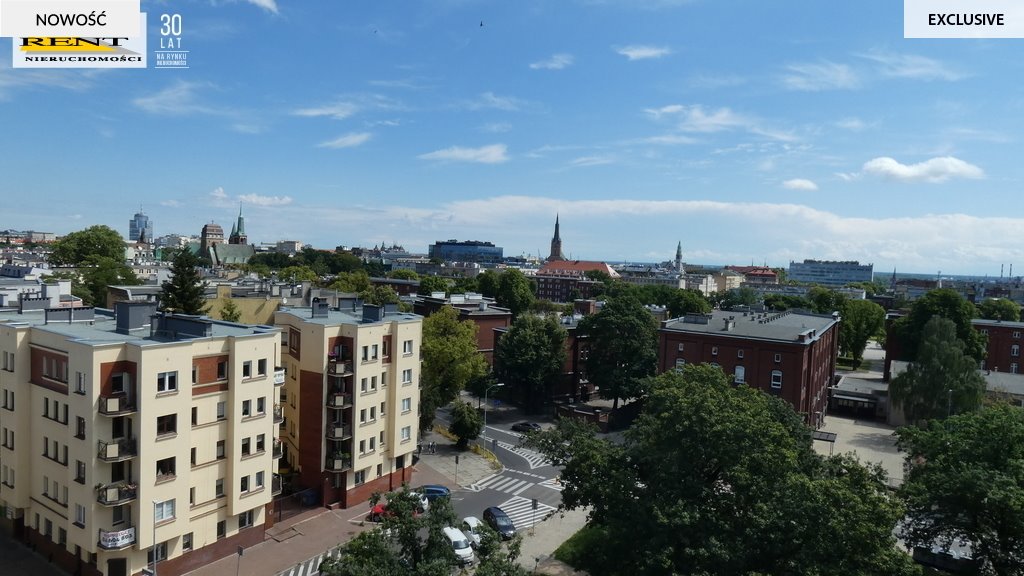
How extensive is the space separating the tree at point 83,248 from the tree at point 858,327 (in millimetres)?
138878

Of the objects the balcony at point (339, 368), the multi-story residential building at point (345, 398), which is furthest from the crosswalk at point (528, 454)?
the balcony at point (339, 368)

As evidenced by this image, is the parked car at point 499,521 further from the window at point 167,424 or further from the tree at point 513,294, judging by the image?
the tree at point 513,294

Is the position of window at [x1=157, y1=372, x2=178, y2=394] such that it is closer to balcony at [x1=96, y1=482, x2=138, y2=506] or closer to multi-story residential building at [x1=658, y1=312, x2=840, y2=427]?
balcony at [x1=96, y1=482, x2=138, y2=506]

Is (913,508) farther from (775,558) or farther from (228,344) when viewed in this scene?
(228,344)

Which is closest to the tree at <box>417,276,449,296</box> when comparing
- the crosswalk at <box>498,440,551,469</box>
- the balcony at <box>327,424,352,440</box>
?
the crosswalk at <box>498,440,551,469</box>

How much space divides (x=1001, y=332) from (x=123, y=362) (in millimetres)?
103693

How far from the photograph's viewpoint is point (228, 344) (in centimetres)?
3431

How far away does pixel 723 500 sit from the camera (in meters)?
27.5

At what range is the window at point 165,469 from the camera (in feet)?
103

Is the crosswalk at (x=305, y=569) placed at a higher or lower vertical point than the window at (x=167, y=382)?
lower

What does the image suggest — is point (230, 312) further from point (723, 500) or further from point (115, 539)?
point (723, 500)

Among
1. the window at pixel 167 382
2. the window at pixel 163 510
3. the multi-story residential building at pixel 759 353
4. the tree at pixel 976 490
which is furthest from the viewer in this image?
the multi-story residential building at pixel 759 353

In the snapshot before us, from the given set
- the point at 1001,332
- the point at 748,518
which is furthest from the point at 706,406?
the point at 1001,332

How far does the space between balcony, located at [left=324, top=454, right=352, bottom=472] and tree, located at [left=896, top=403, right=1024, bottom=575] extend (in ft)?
107
